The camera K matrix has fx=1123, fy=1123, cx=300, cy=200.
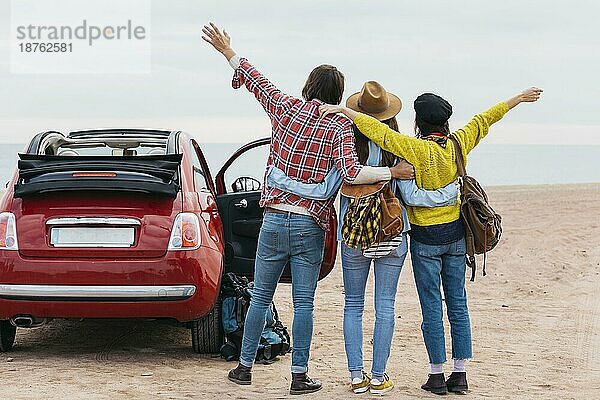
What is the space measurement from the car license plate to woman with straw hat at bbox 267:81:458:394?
1.16 meters

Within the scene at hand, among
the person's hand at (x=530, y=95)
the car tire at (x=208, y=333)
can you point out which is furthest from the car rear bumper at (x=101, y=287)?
the person's hand at (x=530, y=95)

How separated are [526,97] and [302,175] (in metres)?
1.62

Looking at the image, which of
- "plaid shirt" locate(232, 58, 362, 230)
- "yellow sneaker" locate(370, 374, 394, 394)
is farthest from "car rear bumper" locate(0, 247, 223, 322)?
"yellow sneaker" locate(370, 374, 394, 394)

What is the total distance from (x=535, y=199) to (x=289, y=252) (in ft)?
59.0

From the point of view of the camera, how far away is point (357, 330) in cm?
707

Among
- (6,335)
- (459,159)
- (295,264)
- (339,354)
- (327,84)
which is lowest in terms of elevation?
(339,354)

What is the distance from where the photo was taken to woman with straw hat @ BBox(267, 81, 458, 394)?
Answer: 22.9 feet

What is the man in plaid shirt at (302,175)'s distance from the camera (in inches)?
271

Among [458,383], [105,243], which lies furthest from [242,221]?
[458,383]

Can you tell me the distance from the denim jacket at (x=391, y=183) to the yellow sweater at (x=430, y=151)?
0.05 metres

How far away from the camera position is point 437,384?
23.6 ft

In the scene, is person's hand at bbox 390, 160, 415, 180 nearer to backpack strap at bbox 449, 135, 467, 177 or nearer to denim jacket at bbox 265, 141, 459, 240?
denim jacket at bbox 265, 141, 459, 240

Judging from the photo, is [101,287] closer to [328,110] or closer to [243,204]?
[243,204]

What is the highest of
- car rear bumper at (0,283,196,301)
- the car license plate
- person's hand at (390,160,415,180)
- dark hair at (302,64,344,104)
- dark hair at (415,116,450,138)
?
dark hair at (302,64,344,104)
